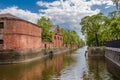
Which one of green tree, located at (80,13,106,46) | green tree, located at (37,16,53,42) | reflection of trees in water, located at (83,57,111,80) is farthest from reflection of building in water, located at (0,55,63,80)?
green tree, located at (37,16,53,42)

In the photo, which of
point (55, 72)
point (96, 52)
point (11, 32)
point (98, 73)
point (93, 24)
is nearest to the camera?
point (98, 73)

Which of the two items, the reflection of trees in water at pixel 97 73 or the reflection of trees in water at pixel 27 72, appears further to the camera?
the reflection of trees in water at pixel 27 72

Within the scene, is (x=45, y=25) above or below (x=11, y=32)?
above

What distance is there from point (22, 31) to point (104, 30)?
25.1 meters

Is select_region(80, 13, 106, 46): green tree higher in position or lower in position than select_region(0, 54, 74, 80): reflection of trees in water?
higher

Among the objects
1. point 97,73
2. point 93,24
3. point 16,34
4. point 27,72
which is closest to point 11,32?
point 16,34

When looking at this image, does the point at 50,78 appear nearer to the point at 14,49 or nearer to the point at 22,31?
the point at 14,49

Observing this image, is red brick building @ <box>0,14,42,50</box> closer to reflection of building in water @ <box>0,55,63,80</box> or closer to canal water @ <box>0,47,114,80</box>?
canal water @ <box>0,47,114,80</box>

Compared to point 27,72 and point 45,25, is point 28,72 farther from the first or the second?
point 45,25

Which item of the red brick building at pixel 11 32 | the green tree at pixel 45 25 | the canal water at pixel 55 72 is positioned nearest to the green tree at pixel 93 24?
the green tree at pixel 45 25

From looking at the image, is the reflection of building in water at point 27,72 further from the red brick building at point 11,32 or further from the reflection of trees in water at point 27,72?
the red brick building at point 11,32

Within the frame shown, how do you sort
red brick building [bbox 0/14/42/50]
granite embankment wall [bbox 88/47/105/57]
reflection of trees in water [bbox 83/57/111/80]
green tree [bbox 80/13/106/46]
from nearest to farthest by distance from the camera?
reflection of trees in water [bbox 83/57/111/80] → red brick building [bbox 0/14/42/50] → granite embankment wall [bbox 88/47/105/57] → green tree [bbox 80/13/106/46]

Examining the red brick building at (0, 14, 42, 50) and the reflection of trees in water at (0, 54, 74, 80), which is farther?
the red brick building at (0, 14, 42, 50)

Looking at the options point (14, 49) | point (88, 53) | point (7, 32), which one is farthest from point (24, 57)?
point (88, 53)
